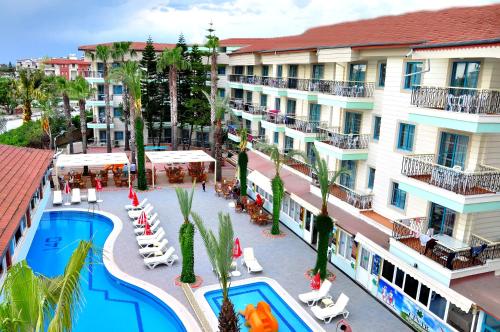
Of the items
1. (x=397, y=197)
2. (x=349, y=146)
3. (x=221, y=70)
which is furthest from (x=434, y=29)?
(x=221, y=70)

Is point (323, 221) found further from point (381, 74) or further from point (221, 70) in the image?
point (221, 70)

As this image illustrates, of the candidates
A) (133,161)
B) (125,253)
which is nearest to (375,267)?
(125,253)

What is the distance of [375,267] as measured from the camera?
1766 centimetres

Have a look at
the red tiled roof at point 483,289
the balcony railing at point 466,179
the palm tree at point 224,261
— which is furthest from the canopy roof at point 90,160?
the red tiled roof at point 483,289

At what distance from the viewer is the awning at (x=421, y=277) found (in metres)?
13.0

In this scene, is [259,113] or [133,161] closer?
[259,113]

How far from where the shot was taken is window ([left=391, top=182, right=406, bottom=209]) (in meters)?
18.6

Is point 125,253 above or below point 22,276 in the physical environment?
below

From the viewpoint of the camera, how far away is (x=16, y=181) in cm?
2052

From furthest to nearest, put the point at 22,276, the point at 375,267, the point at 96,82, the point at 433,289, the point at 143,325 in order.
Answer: the point at 96,82 < the point at 375,267 < the point at 143,325 < the point at 433,289 < the point at 22,276

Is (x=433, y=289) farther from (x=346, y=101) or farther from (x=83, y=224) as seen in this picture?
(x=83, y=224)

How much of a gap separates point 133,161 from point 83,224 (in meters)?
11.8

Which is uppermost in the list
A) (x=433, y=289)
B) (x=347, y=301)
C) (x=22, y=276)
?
(x=22, y=276)

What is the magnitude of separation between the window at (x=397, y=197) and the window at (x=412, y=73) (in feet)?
15.2
